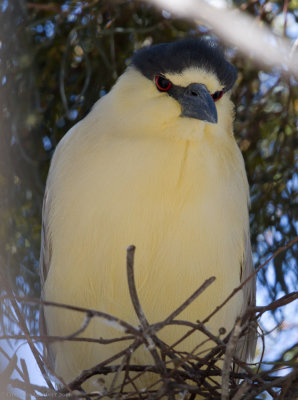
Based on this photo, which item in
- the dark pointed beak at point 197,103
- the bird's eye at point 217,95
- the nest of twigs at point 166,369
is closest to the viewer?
the nest of twigs at point 166,369

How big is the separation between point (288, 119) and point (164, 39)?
491mm

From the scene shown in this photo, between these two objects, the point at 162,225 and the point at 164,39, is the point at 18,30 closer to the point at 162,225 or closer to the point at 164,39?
the point at 164,39

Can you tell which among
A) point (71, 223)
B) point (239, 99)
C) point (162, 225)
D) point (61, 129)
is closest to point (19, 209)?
point (61, 129)

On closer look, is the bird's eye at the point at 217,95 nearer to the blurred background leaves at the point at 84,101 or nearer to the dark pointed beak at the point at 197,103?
the dark pointed beak at the point at 197,103

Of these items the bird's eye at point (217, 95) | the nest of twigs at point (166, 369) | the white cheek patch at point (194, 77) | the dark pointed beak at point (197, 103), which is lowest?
the nest of twigs at point (166, 369)

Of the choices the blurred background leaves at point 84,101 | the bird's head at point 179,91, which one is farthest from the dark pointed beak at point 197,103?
the blurred background leaves at point 84,101

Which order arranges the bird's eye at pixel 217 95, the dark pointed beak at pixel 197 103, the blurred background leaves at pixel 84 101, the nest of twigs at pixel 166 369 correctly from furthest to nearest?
1. the blurred background leaves at pixel 84 101
2. the bird's eye at pixel 217 95
3. the dark pointed beak at pixel 197 103
4. the nest of twigs at pixel 166 369

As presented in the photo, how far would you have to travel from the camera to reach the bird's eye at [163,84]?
1786mm

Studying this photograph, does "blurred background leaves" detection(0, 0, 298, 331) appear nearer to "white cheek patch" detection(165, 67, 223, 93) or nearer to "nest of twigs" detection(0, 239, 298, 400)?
"white cheek patch" detection(165, 67, 223, 93)

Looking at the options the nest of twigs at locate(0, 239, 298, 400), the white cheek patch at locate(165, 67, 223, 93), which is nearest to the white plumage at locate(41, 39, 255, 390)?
the white cheek patch at locate(165, 67, 223, 93)

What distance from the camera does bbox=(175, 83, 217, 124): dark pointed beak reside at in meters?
1.69

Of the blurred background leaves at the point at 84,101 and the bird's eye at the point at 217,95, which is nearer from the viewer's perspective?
the bird's eye at the point at 217,95

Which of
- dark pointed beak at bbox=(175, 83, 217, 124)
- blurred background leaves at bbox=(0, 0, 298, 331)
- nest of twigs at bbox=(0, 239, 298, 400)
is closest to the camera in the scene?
nest of twigs at bbox=(0, 239, 298, 400)

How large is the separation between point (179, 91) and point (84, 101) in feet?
1.98
